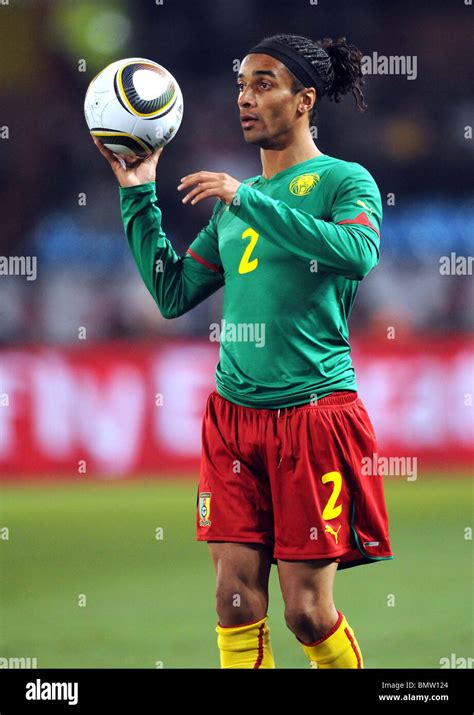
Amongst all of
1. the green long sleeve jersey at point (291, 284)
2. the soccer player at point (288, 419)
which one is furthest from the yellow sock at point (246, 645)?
the green long sleeve jersey at point (291, 284)

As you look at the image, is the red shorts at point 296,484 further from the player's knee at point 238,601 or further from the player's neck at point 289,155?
the player's neck at point 289,155

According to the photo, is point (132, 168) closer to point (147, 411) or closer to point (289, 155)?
point (289, 155)

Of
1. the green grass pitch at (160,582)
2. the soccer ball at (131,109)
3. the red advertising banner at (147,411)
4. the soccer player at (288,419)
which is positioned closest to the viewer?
the soccer player at (288,419)

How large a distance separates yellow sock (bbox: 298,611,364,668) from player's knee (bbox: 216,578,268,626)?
15cm

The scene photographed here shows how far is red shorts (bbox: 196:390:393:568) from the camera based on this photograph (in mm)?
2648

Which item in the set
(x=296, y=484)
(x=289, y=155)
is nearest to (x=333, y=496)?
(x=296, y=484)

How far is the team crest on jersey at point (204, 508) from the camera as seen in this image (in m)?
2.72

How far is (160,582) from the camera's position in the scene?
4727 millimetres

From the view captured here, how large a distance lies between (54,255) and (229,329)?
206 inches

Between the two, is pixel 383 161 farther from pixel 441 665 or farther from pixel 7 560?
pixel 441 665

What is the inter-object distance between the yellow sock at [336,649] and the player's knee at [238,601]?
155 millimetres

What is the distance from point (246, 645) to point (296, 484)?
43 cm

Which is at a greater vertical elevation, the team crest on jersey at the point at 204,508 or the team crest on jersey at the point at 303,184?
the team crest on jersey at the point at 303,184
